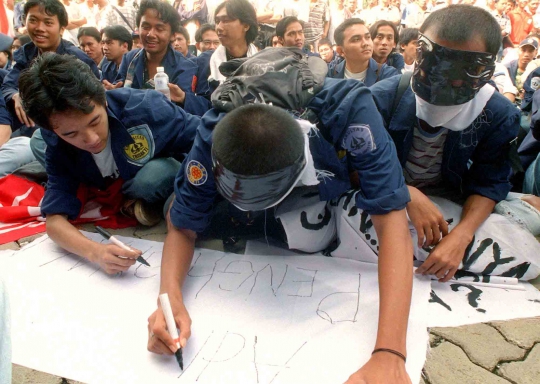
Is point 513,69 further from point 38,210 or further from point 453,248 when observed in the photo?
point 38,210

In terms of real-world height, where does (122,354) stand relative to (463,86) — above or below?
below

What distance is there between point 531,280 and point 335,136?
897mm

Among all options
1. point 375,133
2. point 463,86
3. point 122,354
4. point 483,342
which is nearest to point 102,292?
point 122,354

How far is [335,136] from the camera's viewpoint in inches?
54.5

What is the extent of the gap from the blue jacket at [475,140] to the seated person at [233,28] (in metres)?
1.61

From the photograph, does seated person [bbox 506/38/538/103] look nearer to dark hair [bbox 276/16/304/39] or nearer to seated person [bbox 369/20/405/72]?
seated person [bbox 369/20/405/72]

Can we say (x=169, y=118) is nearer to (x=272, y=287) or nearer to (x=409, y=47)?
(x=272, y=287)

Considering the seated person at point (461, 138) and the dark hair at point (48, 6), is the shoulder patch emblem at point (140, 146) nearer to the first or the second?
the seated person at point (461, 138)

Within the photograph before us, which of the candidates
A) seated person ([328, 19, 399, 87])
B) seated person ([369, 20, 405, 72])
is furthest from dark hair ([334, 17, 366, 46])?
seated person ([369, 20, 405, 72])

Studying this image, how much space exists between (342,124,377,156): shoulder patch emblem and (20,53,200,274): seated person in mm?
846

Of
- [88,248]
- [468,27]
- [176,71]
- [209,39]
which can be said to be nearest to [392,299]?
[468,27]

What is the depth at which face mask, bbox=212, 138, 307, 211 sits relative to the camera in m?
1.10

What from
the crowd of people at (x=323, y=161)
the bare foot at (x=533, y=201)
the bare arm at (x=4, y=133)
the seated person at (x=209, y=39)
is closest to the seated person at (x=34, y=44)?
the bare arm at (x=4, y=133)

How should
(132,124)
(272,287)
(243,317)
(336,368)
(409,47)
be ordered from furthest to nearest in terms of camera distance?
(409,47) < (132,124) < (272,287) < (243,317) < (336,368)
